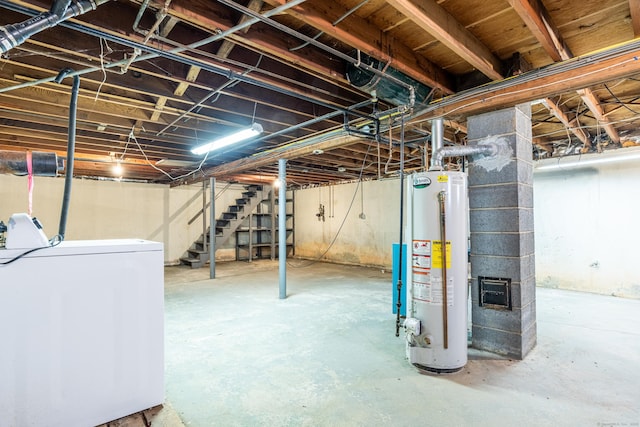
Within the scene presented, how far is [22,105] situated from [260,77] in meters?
2.54

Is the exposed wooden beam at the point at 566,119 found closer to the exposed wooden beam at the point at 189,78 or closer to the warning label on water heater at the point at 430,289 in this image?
the warning label on water heater at the point at 430,289

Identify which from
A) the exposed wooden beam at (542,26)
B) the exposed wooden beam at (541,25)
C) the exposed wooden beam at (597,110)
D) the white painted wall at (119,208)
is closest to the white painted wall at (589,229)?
the exposed wooden beam at (597,110)

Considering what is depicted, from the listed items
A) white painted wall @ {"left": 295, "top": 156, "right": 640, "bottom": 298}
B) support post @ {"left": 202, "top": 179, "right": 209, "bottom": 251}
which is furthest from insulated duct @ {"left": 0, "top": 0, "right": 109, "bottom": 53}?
support post @ {"left": 202, "top": 179, "right": 209, "bottom": 251}

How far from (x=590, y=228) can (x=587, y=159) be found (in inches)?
41.5

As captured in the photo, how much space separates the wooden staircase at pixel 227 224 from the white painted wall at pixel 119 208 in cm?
30

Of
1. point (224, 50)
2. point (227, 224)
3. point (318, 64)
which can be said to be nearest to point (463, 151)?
point (318, 64)

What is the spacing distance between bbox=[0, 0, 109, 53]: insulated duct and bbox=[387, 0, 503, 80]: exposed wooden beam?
1489 mm

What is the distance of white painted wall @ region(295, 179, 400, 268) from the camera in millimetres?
7285

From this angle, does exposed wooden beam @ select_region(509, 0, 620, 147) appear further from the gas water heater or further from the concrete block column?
the gas water heater

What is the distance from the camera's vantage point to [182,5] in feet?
5.59

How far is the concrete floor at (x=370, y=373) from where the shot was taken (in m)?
1.85

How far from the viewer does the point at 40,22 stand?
4.72 ft

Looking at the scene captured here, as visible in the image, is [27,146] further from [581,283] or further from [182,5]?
[581,283]

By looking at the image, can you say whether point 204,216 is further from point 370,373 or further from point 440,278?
point 440,278
